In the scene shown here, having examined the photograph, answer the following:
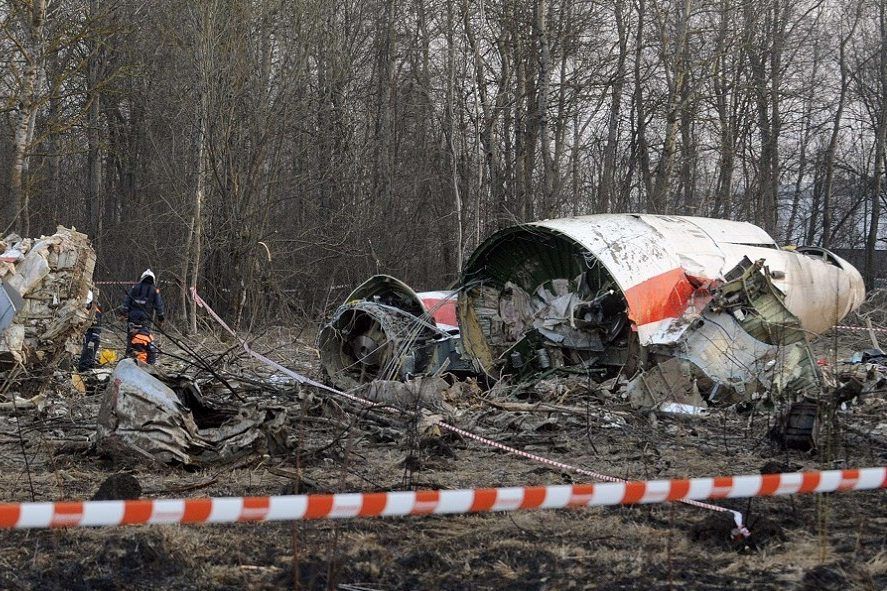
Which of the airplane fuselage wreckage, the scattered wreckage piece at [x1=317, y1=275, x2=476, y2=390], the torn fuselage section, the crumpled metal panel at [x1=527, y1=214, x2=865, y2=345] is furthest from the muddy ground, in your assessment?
the scattered wreckage piece at [x1=317, y1=275, x2=476, y2=390]

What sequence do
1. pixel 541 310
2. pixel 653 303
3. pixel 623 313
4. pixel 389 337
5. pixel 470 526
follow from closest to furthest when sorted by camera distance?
pixel 470 526, pixel 653 303, pixel 623 313, pixel 389 337, pixel 541 310

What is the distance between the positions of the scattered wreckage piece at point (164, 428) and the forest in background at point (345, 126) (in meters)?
11.0

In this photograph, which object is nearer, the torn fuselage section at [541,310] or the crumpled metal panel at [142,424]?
the crumpled metal panel at [142,424]

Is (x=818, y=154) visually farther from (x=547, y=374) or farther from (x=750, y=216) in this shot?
(x=547, y=374)

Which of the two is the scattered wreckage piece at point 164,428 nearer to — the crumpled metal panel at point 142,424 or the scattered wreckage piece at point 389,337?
the crumpled metal panel at point 142,424

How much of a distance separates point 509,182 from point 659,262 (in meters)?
13.1

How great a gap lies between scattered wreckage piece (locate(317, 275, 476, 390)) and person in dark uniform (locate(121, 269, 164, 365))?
2.12 meters

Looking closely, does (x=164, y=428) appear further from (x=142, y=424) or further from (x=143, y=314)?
(x=143, y=314)

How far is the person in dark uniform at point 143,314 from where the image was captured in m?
11.7

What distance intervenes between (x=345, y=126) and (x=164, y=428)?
16.9 meters

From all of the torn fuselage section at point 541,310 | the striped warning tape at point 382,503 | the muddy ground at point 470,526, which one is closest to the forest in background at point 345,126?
the torn fuselage section at point 541,310

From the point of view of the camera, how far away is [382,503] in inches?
145

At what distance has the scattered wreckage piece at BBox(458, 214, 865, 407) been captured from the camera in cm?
946

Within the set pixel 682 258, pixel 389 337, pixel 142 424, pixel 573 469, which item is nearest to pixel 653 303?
pixel 682 258
